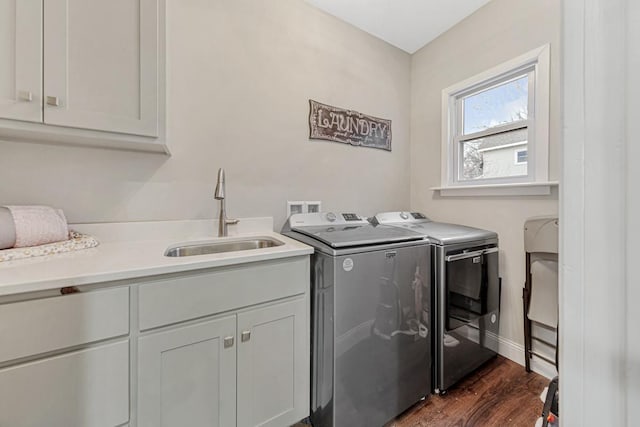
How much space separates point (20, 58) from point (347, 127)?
1.85 metres

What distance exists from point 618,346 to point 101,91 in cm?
166

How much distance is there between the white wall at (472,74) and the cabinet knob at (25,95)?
2.58m

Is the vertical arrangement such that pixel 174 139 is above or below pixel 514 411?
above

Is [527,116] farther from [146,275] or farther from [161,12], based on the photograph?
[146,275]

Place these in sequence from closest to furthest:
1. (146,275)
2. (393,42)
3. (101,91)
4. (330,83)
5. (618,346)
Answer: (618,346), (146,275), (101,91), (330,83), (393,42)

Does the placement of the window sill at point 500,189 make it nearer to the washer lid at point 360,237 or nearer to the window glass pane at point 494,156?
the window glass pane at point 494,156

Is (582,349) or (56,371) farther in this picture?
(56,371)

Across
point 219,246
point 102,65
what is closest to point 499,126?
point 219,246

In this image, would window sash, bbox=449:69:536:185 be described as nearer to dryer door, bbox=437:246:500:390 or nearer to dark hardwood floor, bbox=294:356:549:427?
dryer door, bbox=437:246:500:390

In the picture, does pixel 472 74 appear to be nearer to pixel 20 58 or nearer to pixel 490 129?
pixel 490 129

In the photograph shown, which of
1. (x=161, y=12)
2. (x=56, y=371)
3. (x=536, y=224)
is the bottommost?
(x=56, y=371)

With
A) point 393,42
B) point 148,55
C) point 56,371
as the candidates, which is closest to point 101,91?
point 148,55

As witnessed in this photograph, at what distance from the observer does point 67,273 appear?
2.72 feet

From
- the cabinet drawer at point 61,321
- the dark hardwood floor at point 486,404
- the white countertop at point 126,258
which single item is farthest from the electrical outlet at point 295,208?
the dark hardwood floor at point 486,404
